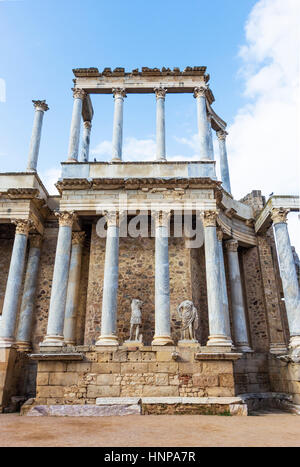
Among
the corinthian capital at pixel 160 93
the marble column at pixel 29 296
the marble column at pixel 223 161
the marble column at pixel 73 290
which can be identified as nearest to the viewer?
the marble column at pixel 73 290

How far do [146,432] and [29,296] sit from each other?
9227 millimetres

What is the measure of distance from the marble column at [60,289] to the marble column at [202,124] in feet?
18.7

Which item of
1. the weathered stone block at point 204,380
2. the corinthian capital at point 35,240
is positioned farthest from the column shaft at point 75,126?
the weathered stone block at point 204,380

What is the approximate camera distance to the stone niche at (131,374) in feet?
34.3

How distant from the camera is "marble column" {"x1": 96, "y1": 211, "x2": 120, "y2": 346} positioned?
446 inches

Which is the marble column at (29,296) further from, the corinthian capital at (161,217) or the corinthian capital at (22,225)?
the corinthian capital at (161,217)

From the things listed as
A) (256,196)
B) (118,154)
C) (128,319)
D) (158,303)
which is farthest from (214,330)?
(256,196)

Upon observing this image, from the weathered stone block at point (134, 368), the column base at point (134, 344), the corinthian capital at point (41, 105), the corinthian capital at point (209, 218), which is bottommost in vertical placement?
the weathered stone block at point (134, 368)

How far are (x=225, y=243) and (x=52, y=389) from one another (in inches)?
382

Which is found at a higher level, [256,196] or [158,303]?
[256,196]

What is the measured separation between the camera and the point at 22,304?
1441 centimetres

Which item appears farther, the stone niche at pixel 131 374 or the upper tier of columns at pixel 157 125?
the upper tier of columns at pixel 157 125
